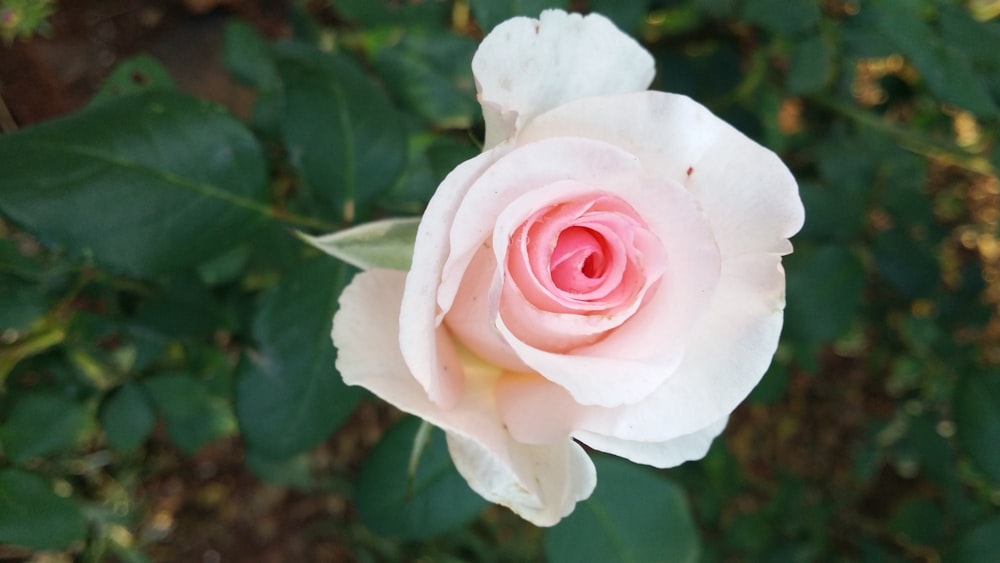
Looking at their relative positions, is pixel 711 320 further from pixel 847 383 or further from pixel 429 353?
pixel 847 383

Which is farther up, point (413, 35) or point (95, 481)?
point (413, 35)

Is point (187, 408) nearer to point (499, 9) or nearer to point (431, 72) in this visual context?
point (431, 72)

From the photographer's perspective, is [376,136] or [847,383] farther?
[847,383]

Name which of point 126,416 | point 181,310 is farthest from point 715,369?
point 126,416

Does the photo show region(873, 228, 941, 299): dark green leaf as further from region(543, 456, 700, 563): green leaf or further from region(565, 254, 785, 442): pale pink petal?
region(565, 254, 785, 442): pale pink petal

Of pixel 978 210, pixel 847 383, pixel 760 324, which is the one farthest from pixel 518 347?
pixel 978 210

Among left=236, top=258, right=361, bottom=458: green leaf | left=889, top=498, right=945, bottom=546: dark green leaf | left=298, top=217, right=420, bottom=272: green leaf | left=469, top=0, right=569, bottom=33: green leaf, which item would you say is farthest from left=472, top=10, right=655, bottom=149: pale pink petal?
left=889, top=498, right=945, bottom=546: dark green leaf
